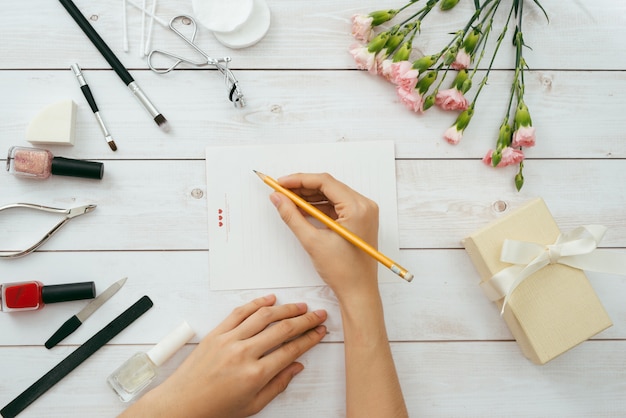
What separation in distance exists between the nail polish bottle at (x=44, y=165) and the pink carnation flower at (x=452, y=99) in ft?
1.82

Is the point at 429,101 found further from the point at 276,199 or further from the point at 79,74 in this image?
the point at 79,74

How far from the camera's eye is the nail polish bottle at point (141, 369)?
792mm

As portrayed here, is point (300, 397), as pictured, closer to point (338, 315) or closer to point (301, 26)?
point (338, 315)

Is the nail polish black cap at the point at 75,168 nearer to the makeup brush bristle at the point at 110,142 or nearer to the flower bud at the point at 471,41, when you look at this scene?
the makeup brush bristle at the point at 110,142

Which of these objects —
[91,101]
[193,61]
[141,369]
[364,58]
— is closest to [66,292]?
[141,369]

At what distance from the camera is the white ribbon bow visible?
0.76m

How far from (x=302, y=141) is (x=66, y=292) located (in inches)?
17.4

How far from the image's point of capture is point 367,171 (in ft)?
2.75

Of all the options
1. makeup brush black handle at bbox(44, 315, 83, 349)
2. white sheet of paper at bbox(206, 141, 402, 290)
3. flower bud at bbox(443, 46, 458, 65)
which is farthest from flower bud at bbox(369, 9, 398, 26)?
makeup brush black handle at bbox(44, 315, 83, 349)

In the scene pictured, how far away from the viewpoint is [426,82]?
0.80m

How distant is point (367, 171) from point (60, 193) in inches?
19.7

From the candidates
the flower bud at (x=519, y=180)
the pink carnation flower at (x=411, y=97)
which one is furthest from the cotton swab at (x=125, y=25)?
the flower bud at (x=519, y=180)

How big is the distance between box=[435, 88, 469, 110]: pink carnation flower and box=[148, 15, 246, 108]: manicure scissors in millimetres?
319

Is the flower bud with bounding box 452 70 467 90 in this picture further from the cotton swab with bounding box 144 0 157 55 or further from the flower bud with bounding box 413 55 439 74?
the cotton swab with bounding box 144 0 157 55
